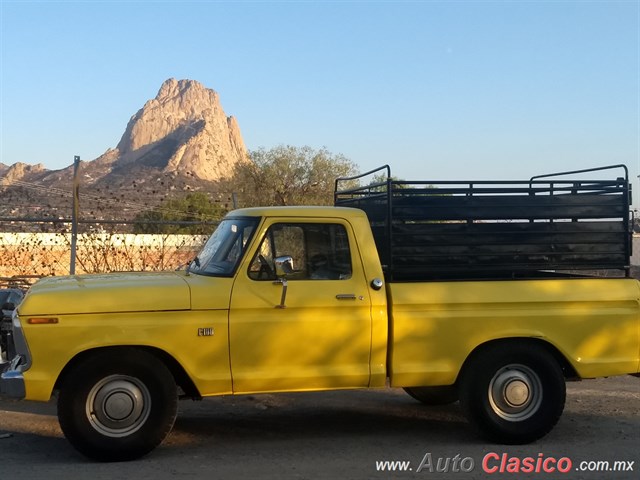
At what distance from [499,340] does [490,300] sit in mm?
370

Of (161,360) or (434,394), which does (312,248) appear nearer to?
(161,360)

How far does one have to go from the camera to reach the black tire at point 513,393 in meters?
5.99

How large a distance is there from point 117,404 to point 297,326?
1504 mm

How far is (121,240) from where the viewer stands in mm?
12180

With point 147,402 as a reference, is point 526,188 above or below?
above

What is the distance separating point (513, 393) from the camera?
606 centimetres

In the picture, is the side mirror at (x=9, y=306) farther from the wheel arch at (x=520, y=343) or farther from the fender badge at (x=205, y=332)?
the wheel arch at (x=520, y=343)

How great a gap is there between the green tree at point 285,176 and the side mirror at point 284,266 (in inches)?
1080

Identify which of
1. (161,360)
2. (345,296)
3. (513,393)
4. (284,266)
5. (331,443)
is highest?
(284,266)

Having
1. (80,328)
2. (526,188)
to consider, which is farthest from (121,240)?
(526,188)

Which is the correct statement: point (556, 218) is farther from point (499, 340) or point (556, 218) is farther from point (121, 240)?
point (121, 240)

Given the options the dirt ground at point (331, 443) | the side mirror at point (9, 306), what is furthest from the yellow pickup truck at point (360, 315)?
the side mirror at point (9, 306)

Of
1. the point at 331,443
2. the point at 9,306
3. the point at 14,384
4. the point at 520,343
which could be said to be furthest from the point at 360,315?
the point at 9,306

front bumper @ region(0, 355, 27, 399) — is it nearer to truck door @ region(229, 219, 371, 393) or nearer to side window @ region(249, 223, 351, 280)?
truck door @ region(229, 219, 371, 393)
